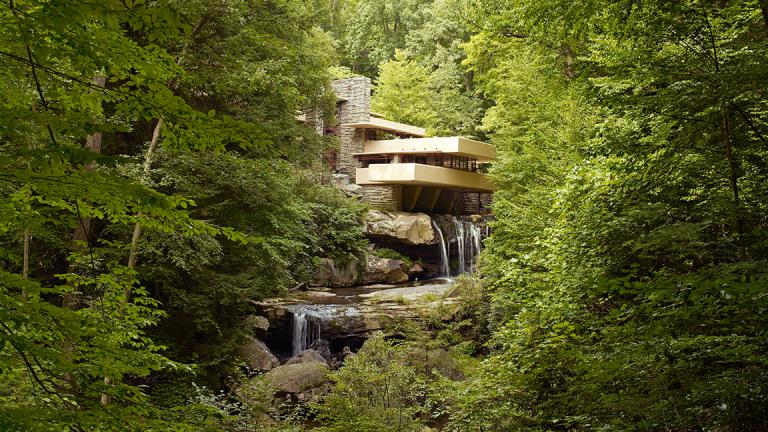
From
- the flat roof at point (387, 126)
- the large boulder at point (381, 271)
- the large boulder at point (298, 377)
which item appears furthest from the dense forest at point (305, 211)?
the flat roof at point (387, 126)

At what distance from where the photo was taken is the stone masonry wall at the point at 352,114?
2942 cm

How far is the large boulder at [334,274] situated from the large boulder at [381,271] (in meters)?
0.59

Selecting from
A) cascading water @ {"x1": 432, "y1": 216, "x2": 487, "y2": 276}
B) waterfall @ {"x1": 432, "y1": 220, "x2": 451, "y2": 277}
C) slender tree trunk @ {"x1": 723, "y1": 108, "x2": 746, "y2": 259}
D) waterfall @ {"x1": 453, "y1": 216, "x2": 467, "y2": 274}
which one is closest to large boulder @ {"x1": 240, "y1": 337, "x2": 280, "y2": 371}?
slender tree trunk @ {"x1": 723, "y1": 108, "x2": 746, "y2": 259}

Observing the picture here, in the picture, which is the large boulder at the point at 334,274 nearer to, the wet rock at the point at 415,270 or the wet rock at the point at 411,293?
the wet rock at the point at 411,293

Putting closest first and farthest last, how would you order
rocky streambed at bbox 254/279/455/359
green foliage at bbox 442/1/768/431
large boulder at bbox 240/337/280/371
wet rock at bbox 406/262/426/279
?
green foliage at bbox 442/1/768/431, large boulder at bbox 240/337/280/371, rocky streambed at bbox 254/279/455/359, wet rock at bbox 406/262/426/279

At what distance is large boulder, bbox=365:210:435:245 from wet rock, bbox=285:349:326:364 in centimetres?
1041

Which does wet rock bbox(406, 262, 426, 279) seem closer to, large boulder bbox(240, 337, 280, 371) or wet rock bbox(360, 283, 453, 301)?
wet rock bbox(360, 283, 453, 301)

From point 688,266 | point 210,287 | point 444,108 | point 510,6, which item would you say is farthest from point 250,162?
point 444,108

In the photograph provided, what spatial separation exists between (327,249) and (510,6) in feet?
42.4

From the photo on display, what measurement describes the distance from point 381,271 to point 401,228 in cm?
227

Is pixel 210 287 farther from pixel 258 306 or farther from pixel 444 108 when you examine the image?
pixel 444 108

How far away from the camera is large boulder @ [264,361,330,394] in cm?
1291

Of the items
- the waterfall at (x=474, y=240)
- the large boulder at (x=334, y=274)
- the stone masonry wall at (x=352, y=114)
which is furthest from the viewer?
the stone masonry wall at (x=352, y=114)

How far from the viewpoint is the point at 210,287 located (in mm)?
11352
